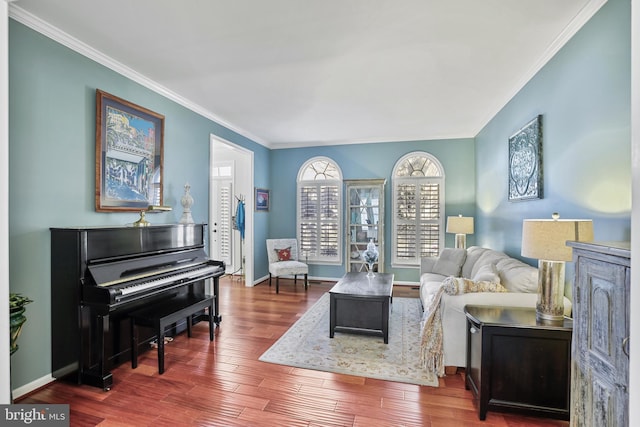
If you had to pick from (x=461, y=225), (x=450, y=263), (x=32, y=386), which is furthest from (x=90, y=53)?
(x=461, y=225)

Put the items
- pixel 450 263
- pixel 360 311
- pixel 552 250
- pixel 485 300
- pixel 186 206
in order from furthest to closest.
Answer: pixel 450 263, pixel 186 206, pixel 360 311, pixel 485 300, pixel 552 250

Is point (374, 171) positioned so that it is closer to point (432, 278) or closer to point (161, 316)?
point (432, 278)

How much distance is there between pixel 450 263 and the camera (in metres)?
4.20

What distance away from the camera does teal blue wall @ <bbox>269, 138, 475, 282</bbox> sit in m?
5.42

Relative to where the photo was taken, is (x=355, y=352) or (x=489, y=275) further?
(x=355, y=352)

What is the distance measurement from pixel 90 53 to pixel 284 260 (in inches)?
156

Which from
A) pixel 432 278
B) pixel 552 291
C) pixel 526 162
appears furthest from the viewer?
pixel 432 278

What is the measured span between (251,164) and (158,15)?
343cm

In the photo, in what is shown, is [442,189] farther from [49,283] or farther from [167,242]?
[49,283]

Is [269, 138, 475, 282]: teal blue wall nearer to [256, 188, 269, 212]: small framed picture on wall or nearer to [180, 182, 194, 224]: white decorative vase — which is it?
[256, 188, 269, 212]: small framed picture on wall

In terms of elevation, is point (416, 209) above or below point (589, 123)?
below

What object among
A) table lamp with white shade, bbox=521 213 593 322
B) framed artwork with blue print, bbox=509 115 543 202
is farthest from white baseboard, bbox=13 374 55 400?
framed artwork with blue print, bbox=509 115 543 202

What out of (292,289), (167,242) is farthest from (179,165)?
(292,289)

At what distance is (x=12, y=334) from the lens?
6.29 feet
